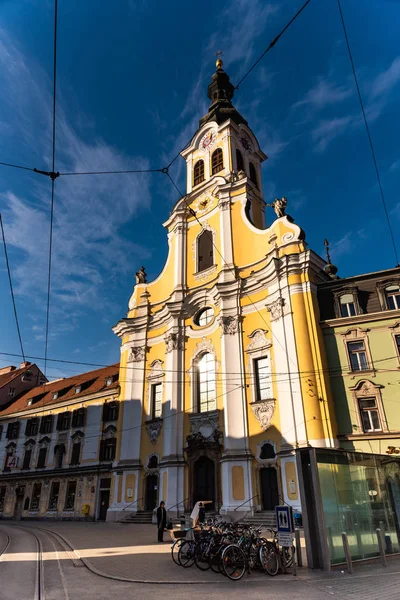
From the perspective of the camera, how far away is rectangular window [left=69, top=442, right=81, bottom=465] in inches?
1228

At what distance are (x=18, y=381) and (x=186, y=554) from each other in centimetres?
4122

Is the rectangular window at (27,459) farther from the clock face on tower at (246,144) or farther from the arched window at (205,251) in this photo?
the clock face on tower at (246,144)

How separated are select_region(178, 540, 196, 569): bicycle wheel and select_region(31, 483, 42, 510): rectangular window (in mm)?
27223

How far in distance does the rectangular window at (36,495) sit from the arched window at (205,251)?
2143 centimetres

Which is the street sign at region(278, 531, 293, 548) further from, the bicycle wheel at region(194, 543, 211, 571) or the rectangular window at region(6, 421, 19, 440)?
the rectangular window at region(6, 421, 19, 440)

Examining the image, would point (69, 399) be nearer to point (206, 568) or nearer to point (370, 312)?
point (370, 312)

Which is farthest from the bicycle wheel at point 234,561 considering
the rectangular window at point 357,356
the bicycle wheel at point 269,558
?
the rectangular window at point 357,356

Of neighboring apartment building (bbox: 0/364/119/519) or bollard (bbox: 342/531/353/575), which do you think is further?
neighboring apartment building (bbox: 0/364/119/519)

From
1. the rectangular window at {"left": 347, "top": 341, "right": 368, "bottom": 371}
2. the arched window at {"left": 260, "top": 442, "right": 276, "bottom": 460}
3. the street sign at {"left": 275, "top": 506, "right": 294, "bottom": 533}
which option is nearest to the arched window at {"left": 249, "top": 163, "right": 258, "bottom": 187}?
the rectangular window at {"left": 347, "top": 341, "right": 368, "bottom": 371}

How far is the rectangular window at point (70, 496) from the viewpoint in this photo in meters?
29.8

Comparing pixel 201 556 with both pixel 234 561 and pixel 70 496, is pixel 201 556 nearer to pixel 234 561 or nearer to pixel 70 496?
pixel 234 561

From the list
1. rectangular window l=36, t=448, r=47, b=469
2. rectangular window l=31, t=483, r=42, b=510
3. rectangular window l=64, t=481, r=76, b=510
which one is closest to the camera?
rectangular window l=64, t=481, r=76, b=510

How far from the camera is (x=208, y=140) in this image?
34469 millimetres

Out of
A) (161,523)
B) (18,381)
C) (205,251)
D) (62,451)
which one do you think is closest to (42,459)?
(62,451)
